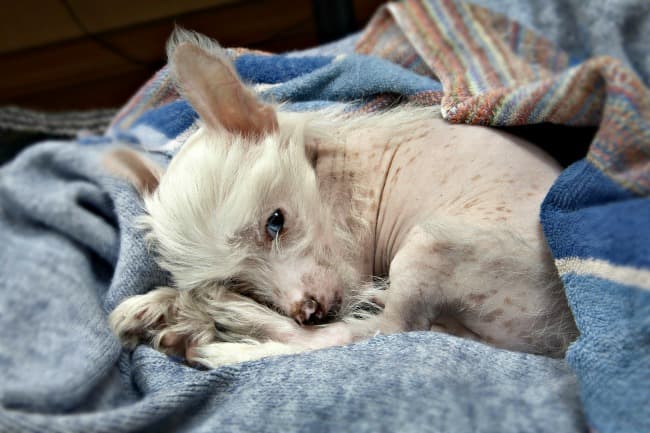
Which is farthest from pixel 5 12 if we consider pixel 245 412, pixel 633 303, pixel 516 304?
pixel 633 303

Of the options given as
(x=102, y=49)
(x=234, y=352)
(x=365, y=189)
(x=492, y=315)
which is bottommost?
(x=234, y=352)

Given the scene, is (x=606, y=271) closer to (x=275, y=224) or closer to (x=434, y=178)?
(x=434, y=178)

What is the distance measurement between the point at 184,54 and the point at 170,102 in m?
0.33

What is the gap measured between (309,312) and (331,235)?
17cm

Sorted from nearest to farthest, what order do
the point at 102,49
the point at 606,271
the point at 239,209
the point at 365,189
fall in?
1. the point at 606,271
2. the point at 239,209
3. the point at 365,189
4. the point at 102,49

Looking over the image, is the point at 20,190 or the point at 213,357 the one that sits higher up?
the point at 20,190

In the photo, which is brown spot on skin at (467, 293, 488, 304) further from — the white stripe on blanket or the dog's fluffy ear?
the dog's fluffy ear

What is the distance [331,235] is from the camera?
3.50 ft

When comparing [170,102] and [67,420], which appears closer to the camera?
[67,420]

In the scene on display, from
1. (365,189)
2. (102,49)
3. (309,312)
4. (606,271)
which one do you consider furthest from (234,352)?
(102,49)

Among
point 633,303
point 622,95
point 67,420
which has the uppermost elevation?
point 622,95

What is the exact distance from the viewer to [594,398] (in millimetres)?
685

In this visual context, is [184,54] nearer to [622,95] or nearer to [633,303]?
[622,95]

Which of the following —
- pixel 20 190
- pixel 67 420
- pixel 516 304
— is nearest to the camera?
pixel 67 420
